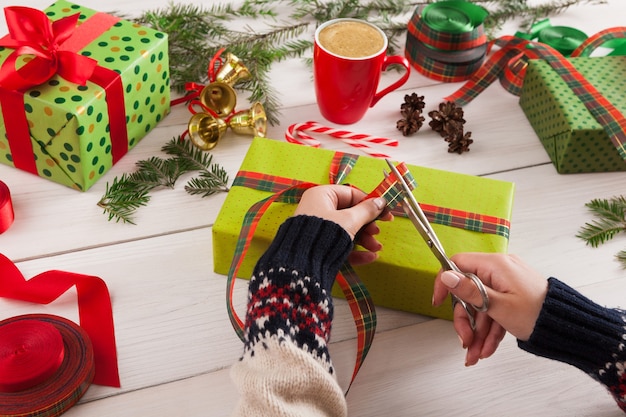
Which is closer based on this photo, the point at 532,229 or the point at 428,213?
the point at 428,213

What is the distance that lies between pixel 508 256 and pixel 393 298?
17cm

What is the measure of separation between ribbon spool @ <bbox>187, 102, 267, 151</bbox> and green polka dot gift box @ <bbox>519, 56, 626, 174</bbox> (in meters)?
0.47

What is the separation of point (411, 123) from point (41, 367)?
694 mm

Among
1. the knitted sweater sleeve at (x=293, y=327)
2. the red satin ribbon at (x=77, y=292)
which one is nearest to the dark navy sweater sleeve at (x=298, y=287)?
the knitted sweater sleeve at (x=293, y=327)

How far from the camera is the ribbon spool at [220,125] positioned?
3.70 feet

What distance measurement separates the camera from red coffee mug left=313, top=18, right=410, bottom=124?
3.65ft

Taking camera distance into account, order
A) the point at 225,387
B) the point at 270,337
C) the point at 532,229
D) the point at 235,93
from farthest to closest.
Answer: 1. the point at 235,93
2. the point at 532,229
3. the point at 225,387
4. the point at 270,337

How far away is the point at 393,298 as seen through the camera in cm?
94

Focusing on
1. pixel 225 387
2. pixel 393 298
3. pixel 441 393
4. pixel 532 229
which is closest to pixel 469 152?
pixel 532 229

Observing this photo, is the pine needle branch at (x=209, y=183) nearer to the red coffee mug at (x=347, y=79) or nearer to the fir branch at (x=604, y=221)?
the red coffee mug at (x=347, y=79)

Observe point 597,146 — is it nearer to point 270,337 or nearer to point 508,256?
point 508,256

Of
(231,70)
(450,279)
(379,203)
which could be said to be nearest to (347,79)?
(231,70)

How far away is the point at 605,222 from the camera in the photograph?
1.09 m

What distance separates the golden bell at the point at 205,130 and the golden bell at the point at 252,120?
2 centimetres
